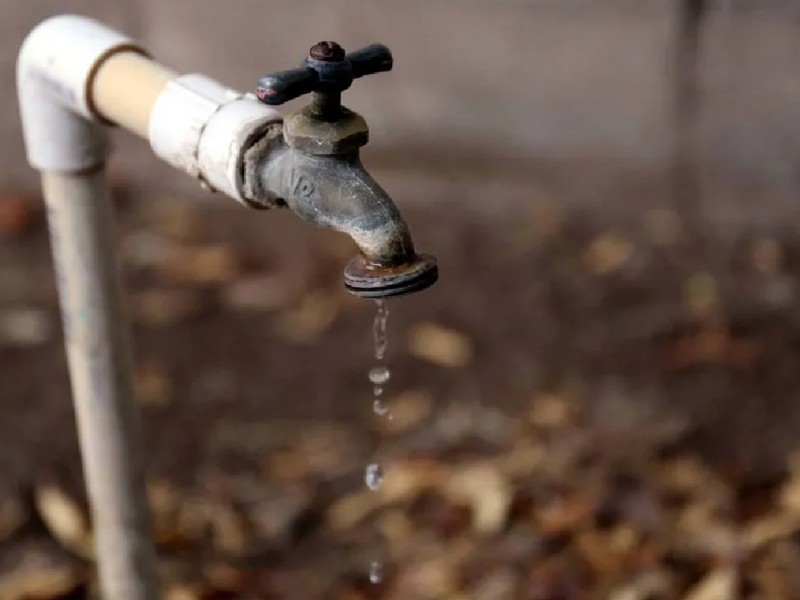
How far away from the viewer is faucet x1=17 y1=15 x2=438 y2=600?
0.80 m

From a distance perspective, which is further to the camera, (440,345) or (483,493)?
(440,345)

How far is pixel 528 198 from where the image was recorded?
2.44 m

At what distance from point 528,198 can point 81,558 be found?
1227mm

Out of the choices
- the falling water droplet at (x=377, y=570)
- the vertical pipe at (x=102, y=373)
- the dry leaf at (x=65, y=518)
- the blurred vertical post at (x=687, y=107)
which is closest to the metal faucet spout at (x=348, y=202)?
the vertical pipe at (x=102, y=373)

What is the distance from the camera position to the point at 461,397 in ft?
6.32

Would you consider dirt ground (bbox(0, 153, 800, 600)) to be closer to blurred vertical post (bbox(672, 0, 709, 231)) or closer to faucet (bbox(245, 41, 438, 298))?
blurred vertical post (bbox(672, 0, 709, 231))

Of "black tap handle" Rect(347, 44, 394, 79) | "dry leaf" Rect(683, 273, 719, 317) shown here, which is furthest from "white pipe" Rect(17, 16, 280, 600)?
"dry leaf" Rect(683, 273, 719, 317)

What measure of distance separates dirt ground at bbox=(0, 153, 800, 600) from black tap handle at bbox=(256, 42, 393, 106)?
35.8 inches

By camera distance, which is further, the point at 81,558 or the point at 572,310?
the point at 572,310

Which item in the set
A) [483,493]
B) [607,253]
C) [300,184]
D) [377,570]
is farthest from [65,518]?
[607,253]

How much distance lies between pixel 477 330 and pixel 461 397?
20 cm

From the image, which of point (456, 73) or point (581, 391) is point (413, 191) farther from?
point (581, 391)

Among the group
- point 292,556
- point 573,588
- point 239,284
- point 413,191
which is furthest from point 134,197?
point 573,588

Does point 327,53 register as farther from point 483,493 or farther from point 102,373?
point 483,493
